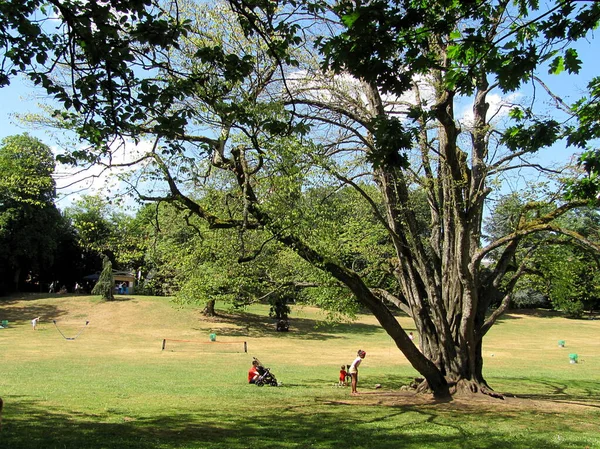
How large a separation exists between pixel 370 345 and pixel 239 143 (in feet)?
93.1

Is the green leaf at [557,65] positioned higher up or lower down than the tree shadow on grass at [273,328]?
higher up

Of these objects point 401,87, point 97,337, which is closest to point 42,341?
point 97,337

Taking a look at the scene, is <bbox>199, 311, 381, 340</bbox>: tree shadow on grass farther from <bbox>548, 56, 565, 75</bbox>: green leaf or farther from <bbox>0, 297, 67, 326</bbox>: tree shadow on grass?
<bbox>548, 56, 565, 75</bbox>: green leaf

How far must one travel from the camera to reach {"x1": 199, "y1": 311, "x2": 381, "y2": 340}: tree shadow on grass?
39000 millimetres

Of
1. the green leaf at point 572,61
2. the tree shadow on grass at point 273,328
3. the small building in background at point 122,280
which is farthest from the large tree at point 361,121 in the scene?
the small building in background at point 122,280

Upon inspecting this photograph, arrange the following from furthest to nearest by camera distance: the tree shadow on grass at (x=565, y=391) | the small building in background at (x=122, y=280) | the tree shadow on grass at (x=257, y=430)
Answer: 1. the small building in background at (x=122, y=280)
2. the tree shadow on grass at (x=565, y=391)
3. the tree shadow on grass at (x=257, y=430)

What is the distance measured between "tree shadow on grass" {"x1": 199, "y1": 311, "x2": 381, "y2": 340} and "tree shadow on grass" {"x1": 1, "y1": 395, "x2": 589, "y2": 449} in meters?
26.5

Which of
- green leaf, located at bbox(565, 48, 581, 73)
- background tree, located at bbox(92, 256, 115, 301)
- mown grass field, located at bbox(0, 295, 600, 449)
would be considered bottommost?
mown grass field, located at bbox(0, 295, 600, 449)

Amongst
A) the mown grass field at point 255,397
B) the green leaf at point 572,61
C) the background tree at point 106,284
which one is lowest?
the mown grass field at point 255,397

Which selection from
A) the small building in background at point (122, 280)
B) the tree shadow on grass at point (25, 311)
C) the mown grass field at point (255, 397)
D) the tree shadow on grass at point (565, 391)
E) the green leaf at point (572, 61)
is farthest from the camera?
the small building in background at point (122, 280)

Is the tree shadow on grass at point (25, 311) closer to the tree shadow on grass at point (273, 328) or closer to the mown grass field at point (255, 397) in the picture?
the mown grass field at point (255, 397)

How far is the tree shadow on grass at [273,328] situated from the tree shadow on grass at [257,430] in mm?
26502

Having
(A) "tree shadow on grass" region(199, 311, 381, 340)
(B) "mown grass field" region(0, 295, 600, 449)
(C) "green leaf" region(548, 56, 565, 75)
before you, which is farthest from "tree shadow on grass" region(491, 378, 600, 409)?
(A) "tree shadow on grass" region(199, 311, 381, 340)

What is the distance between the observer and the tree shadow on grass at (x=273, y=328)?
39.0 metres
